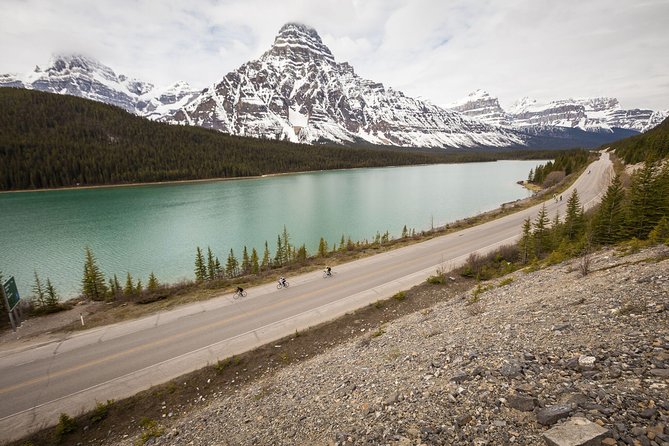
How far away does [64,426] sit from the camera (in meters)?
12.4

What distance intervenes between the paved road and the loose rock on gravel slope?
458 centimetres

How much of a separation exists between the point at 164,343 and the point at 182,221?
57.1 m

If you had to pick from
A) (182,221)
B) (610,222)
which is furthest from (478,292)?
(182,221)

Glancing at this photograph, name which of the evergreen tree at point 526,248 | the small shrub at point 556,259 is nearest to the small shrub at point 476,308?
the small shrub at point 556,259

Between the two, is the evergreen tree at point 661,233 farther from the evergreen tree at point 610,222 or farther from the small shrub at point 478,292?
the small shrub at point 478,292

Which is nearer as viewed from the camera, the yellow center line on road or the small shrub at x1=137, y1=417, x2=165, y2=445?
the small shrub at x1=137, y1=417, x2=165, y2=445

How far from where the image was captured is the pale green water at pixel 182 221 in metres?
43.8

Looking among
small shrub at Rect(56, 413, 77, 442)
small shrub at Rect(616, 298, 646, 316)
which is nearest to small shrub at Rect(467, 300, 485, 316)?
small shrub at Rect(616, 298, 646, 316)

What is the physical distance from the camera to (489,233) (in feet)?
134

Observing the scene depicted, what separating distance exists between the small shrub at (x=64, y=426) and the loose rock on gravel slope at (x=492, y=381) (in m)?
3.76

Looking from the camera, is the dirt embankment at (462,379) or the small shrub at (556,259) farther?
the small shrub at (556,259)

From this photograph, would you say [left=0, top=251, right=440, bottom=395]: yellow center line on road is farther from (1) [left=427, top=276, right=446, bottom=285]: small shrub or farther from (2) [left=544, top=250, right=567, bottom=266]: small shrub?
(2) [left=544, top=250, right=567, bottom=266]: small shrub

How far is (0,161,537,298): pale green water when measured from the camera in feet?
144

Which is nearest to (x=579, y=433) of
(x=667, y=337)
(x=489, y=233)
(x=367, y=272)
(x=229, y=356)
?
(x=667, y=337)
